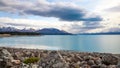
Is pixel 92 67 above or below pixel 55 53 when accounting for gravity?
below

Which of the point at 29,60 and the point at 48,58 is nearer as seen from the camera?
the point at 48,58

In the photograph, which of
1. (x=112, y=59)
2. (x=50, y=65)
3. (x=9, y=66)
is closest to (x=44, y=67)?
(x=50, y=65)

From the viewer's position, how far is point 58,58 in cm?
1127

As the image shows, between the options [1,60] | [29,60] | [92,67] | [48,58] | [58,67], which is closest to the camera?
[58,67]

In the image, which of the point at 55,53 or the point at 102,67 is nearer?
the point at 55,53

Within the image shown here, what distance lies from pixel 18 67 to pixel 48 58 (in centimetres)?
337

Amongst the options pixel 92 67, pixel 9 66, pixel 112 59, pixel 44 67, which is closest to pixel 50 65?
pixel 44 67

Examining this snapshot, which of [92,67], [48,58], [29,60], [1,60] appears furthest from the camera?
[29,60]

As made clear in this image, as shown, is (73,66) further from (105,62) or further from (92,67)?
(105,62)

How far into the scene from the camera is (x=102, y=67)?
47.8ft

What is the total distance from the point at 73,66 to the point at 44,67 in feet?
12.8

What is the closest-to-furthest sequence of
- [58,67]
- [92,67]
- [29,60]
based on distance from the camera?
1. [58,67]
2. [92,67]
3. [29,60]

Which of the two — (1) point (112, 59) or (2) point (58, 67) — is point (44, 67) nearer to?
(2) point (58, 67)

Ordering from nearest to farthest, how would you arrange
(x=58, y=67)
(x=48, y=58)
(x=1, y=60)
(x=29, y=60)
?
(x=58, y=67) → (x=48, y=58) → (x=1, y=60) → (x=29, y=60)
